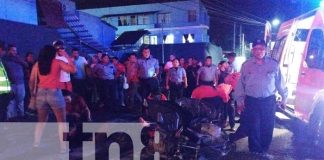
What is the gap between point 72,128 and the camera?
6.52 m

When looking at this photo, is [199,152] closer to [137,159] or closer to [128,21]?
[137,159]

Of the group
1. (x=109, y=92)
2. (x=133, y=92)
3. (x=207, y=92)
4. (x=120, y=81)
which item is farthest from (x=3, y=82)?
(x=120, y=81)

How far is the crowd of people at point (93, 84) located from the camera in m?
5.59

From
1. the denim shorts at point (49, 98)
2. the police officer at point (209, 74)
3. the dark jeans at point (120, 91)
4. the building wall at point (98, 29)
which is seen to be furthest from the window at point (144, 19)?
the denim shorts at point (49, 98)

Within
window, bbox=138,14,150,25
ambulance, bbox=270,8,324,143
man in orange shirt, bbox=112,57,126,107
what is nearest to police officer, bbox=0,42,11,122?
man in orange shirt, bbox=112,57,126,107

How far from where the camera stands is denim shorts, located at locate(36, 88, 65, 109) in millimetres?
5578

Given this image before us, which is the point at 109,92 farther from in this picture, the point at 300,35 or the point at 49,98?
the point at 300,35

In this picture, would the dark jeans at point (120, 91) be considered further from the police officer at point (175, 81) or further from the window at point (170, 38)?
the window at point (170, 38)

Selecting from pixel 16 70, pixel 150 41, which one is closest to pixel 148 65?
pixel 16 70

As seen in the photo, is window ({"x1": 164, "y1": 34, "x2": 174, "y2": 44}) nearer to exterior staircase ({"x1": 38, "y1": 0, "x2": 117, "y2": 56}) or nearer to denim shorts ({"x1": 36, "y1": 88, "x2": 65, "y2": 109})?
exterior staircase ({"x1": 38, "y1": 0, "x2": 117, "y2": 56})

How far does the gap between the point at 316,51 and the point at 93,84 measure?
6476 mm

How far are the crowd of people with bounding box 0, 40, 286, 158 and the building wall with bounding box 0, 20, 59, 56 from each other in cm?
161

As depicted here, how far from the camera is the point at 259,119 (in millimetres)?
5453

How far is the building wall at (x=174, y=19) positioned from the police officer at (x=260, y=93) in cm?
3776
